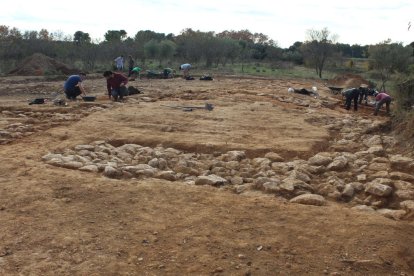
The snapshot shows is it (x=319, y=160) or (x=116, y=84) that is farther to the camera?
(x=116, y=84)

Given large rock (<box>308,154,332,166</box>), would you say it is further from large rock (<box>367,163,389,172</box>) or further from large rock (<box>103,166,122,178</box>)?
large rock (<box>103,166,122,178</box>)

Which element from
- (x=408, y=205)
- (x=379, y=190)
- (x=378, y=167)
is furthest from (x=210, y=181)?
(x=378, y=167)

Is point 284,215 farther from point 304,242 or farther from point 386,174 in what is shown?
point 386,174

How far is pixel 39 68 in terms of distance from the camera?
877 inches

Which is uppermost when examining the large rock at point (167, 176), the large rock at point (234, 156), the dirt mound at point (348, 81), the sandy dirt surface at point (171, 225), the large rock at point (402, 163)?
the dirt mound at point (348, 81)

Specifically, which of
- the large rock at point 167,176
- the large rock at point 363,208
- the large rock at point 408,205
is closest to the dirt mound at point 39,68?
the large rock at point 167,176

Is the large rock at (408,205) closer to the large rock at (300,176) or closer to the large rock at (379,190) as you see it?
the large rock at (379,190)

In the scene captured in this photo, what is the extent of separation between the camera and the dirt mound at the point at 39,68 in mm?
21734

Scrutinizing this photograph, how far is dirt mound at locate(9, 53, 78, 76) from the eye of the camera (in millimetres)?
21734

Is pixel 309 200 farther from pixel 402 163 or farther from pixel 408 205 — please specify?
pixel 402 163

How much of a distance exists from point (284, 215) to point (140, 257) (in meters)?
1.56

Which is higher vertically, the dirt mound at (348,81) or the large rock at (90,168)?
the dirt mound at (348,81)

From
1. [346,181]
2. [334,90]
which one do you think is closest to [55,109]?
[346,181]

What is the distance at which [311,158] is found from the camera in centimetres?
640
